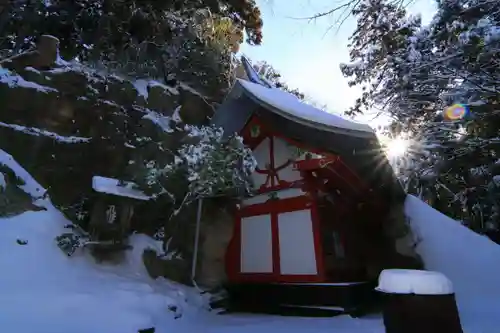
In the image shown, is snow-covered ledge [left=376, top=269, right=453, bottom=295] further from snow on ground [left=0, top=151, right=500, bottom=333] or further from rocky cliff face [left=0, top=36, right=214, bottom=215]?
rocky cliff face [left=0, top=36, right=214, bottom=215]

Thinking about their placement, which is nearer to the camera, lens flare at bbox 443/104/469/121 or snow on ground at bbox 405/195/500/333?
lens flare at bbox 443/104/469/121

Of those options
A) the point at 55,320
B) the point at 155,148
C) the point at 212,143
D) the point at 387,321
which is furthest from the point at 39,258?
the point at 387,321

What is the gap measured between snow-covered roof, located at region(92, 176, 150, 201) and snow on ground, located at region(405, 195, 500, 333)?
6.98m

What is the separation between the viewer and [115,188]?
266 inches

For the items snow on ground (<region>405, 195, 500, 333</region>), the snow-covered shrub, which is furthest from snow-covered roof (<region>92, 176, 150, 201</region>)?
snow on ground (<region>405, 195, 500, 333</region>)

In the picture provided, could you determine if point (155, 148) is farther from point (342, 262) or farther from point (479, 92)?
point (479, 92)

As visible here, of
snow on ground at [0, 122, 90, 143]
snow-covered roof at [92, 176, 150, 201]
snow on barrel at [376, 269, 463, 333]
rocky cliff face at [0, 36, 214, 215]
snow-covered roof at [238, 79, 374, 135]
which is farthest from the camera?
snow on ground at [0, 122, 90, 143]

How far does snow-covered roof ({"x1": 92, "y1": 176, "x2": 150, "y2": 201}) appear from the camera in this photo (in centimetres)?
652

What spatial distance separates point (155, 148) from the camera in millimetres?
9062

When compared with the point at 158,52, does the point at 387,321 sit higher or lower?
lower

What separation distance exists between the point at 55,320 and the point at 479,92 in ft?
24.0

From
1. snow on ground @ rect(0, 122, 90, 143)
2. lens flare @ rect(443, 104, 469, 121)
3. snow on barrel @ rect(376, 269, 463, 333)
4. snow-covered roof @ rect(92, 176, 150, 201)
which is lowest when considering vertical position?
snow on barrel @ rect(376, 269, 463, 333)

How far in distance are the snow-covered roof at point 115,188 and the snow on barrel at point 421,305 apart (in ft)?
18.7

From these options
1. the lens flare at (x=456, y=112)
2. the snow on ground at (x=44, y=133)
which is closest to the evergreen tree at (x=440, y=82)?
the lens flare at (x=456, y=112)
